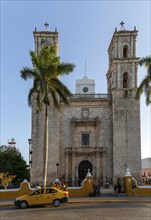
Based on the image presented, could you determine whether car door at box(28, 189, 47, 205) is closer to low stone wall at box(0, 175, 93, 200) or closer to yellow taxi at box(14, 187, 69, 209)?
yellow taxi at box(14, 187, 69, 209)

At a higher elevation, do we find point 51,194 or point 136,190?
point 51,194

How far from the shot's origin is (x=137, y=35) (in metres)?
35.7

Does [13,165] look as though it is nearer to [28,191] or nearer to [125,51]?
[125,51]

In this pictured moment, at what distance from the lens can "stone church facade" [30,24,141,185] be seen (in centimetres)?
3328

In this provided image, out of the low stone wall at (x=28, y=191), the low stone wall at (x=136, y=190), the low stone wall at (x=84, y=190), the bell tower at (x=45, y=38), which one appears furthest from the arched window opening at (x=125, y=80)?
the low stone wall at (x=84, y=190)

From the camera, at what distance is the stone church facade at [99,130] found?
33281 millimetres

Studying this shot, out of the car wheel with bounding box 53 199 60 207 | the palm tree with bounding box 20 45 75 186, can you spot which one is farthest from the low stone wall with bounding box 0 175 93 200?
the car wheel with bounding box 53 199 60 207

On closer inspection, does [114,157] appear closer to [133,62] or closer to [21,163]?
[133,62]

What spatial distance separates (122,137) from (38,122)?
7.94 meters

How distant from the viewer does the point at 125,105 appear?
34.2m

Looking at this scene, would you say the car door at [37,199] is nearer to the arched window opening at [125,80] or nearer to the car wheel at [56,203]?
the car wheel at [56,203]

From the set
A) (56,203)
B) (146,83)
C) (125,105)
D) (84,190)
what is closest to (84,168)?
(125,105)

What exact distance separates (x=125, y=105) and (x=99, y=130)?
3.44 m

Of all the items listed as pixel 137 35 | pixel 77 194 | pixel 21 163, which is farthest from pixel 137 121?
pixel 21 163
